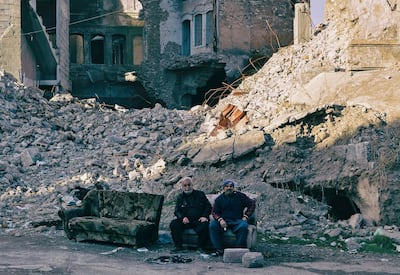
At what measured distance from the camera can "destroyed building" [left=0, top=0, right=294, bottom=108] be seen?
25547mm

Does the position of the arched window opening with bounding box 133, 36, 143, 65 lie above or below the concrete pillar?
above

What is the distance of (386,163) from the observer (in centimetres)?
1280

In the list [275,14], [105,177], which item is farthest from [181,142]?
[275,14]

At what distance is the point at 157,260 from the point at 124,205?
7.06 feet

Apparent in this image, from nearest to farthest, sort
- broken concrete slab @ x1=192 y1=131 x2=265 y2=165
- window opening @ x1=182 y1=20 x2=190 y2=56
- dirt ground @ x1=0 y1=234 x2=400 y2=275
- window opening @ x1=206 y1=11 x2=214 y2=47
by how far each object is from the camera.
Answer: dirt ground @ x1=0 y1=234 x2=400 y2=275 → broken concrete slab @ x1=192 y1=131 x2=265 y2=165 → window opening @ x1=206 y1=11 x2=214 y2=47 → window opening @ x1=182 y1=20 x2=190 y2=56

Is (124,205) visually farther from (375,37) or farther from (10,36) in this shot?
(10,36)

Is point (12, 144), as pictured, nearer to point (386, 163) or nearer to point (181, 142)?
point (181, 142)

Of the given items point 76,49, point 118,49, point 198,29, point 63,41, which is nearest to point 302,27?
point 198,29

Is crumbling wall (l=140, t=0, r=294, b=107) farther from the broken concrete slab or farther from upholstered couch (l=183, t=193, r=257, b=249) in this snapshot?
upholstered couch (l=183, t=193, r=257, b=249)

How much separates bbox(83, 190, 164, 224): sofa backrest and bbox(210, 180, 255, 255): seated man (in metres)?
1.30

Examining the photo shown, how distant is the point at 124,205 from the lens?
1116 centimetres

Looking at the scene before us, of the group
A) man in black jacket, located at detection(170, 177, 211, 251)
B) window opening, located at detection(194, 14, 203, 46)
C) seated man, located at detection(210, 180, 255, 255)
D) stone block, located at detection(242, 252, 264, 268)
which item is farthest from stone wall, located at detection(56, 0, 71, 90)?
stone block, located at detection(242, 252, 264, 268)

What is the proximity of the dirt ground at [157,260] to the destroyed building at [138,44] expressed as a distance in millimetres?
14880

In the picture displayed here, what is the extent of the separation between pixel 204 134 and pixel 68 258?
28.7ft
